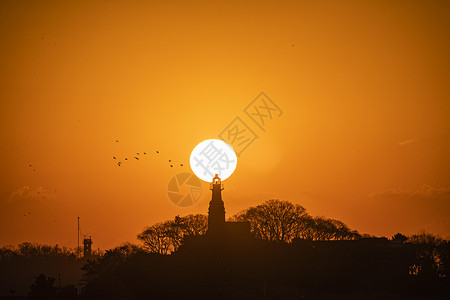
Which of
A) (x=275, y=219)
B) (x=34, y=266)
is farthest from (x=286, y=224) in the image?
(x=34, y=266)

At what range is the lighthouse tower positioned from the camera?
9225 centimetres

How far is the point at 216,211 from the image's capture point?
9250cm

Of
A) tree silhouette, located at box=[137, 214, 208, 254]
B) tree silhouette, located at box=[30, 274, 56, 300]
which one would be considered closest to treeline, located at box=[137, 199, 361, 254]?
tree silhouette, located at box=[137, 214, 208, 254]

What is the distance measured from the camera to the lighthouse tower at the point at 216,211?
303ft

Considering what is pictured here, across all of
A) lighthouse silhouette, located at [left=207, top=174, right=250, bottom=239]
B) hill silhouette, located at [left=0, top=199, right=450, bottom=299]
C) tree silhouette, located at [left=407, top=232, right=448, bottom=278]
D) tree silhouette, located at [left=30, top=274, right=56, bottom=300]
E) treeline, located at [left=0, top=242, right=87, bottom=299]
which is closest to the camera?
tree silhouette, located at [left=30, top=274, right=56, bottom=300]

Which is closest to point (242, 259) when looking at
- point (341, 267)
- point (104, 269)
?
point (341, 267)

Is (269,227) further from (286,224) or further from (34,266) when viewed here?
(34,266)

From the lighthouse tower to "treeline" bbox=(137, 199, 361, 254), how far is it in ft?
53.7

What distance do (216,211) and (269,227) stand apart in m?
20.9

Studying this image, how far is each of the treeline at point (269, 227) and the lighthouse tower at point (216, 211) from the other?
1636cm

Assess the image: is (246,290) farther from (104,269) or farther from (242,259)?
(104,269)

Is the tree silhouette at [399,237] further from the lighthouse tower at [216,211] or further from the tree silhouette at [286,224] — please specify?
the lighthouse tower at [216,211]

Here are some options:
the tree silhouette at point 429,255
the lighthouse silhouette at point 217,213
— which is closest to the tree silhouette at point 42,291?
the lighthouse silhouette at point 217,213

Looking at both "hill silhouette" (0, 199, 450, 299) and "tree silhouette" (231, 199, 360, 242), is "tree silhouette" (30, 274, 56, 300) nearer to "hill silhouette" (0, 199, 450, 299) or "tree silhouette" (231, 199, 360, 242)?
"hill silhouette" (0, 199, 450, 299)
